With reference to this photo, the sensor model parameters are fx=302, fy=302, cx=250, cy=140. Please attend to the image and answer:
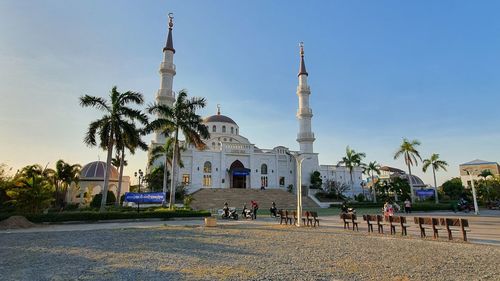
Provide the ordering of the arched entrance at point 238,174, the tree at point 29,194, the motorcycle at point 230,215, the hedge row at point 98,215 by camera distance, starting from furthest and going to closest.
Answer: the arched entrance at point 238,174
the motorcycle at point 230,215
the tree at point 29,194
the hedge row at point 98,215

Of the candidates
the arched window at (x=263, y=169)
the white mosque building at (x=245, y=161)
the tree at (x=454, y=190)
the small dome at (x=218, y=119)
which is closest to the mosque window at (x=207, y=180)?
the white mosque building at (x=245, y=161)

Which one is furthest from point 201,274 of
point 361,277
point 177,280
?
point 361,277

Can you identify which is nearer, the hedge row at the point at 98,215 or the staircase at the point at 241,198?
the hedge row at the point at 98,215

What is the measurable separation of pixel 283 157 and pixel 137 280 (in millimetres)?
47973

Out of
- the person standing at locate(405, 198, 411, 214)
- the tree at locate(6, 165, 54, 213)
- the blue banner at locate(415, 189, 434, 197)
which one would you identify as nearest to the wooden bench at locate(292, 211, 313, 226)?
the person standing at locate(405, 198, 411, 214)

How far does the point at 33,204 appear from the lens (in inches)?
796

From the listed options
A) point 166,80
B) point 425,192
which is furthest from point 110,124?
point 425,192

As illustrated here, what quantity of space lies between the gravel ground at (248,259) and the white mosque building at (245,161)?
34.0m

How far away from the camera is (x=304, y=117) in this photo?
5244 centimetres

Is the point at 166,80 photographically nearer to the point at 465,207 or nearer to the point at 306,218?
the point at 306,218

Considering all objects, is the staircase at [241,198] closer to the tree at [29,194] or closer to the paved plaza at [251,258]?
the tree at [29,194]

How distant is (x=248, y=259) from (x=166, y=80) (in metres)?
40.4

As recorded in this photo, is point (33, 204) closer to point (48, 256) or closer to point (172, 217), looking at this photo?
point (172, 217)

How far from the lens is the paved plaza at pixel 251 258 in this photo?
259 inches
